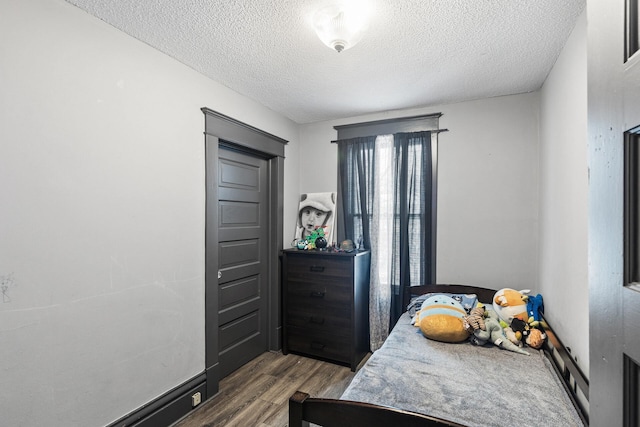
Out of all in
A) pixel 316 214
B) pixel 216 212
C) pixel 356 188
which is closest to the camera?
pixel 216 212

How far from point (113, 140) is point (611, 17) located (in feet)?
6.84

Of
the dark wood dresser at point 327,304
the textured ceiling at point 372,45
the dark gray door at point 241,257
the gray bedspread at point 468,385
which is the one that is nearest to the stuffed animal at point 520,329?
the gray bedspread at point 468,385

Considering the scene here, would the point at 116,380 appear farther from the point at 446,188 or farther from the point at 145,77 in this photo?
the point at 446,188

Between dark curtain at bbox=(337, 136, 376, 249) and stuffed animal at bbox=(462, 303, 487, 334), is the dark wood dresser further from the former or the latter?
stuffed animal at bbox=(462, 303, 487, 334)

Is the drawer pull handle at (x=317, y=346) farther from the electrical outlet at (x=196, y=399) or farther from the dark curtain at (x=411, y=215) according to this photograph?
the electrical outlet at (x=196, y=399)

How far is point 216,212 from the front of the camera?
2.45m

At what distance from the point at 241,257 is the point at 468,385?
6.75ft

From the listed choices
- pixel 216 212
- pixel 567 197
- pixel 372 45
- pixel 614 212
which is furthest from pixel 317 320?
pixel 614 212

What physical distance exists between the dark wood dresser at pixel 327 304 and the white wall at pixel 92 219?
3.45 feet

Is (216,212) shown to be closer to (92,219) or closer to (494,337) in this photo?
(92,219)

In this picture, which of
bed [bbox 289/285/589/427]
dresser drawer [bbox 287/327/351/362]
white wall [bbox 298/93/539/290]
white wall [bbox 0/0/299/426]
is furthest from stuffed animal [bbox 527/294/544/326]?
white wall [bbox 0/0/299/426]

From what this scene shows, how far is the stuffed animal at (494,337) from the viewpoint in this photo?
1.90 metres

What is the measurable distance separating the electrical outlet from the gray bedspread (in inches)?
52.1

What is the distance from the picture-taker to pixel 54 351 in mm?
1475
